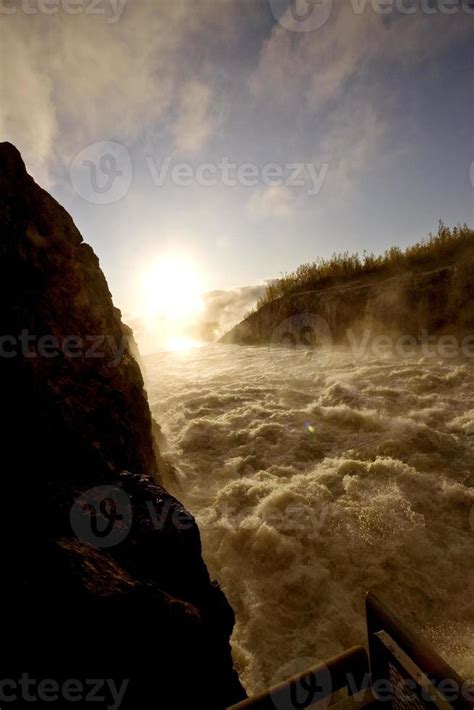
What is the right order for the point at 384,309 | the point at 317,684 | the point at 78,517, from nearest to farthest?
the point at 317,684 → the point at 78,517 → the point at 384,309

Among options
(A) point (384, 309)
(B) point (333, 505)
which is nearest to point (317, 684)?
(B) point (333, 505)

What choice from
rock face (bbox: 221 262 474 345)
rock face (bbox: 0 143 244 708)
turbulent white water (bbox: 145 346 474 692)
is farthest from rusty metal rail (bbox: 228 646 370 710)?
rock face (bbox: 221 262 474 345)

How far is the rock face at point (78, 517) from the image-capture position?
1.26m

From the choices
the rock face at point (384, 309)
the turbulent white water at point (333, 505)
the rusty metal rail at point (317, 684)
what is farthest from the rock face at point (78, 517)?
the rock face at point (384, 309)

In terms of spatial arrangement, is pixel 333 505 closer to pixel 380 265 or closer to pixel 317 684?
pixel 317 684

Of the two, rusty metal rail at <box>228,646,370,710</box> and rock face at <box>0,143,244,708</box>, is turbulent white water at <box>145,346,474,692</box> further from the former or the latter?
rock face at <box>0,143,244,708</box>

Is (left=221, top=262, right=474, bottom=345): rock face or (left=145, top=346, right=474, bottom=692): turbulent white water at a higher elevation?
(left=221, top=262, right=474, bottom=345): rock face

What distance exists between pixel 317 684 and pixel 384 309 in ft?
36.7

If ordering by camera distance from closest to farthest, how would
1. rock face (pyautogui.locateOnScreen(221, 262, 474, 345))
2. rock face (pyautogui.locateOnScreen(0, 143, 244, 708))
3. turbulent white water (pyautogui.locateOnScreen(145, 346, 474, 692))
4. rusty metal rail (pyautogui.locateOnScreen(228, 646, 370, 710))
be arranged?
rock face (pyautogui.locateOnScreen(0, 143, 244, 708))
rusty metal rail (pyautogui.locateOnScreen(228, 646, 370, 710))
turbulent white water (pyautogui.locateOnScreen(145, 346, 474, 692))
rock face (pyautogui.locateOnScreen(221, 262, 474, 345))

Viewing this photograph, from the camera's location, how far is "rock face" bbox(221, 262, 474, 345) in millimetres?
9414

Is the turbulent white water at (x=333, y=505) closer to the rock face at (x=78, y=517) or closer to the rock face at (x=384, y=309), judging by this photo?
the rock face at (x=78, y=517)

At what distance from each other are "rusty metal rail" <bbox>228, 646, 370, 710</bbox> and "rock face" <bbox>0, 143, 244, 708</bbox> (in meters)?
0.32

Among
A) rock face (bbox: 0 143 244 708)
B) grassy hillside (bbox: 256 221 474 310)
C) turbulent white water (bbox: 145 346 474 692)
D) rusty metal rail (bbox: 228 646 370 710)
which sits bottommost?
turbulent white water (bbox: 145 346 474 692)

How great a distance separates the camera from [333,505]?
12.1 feet
